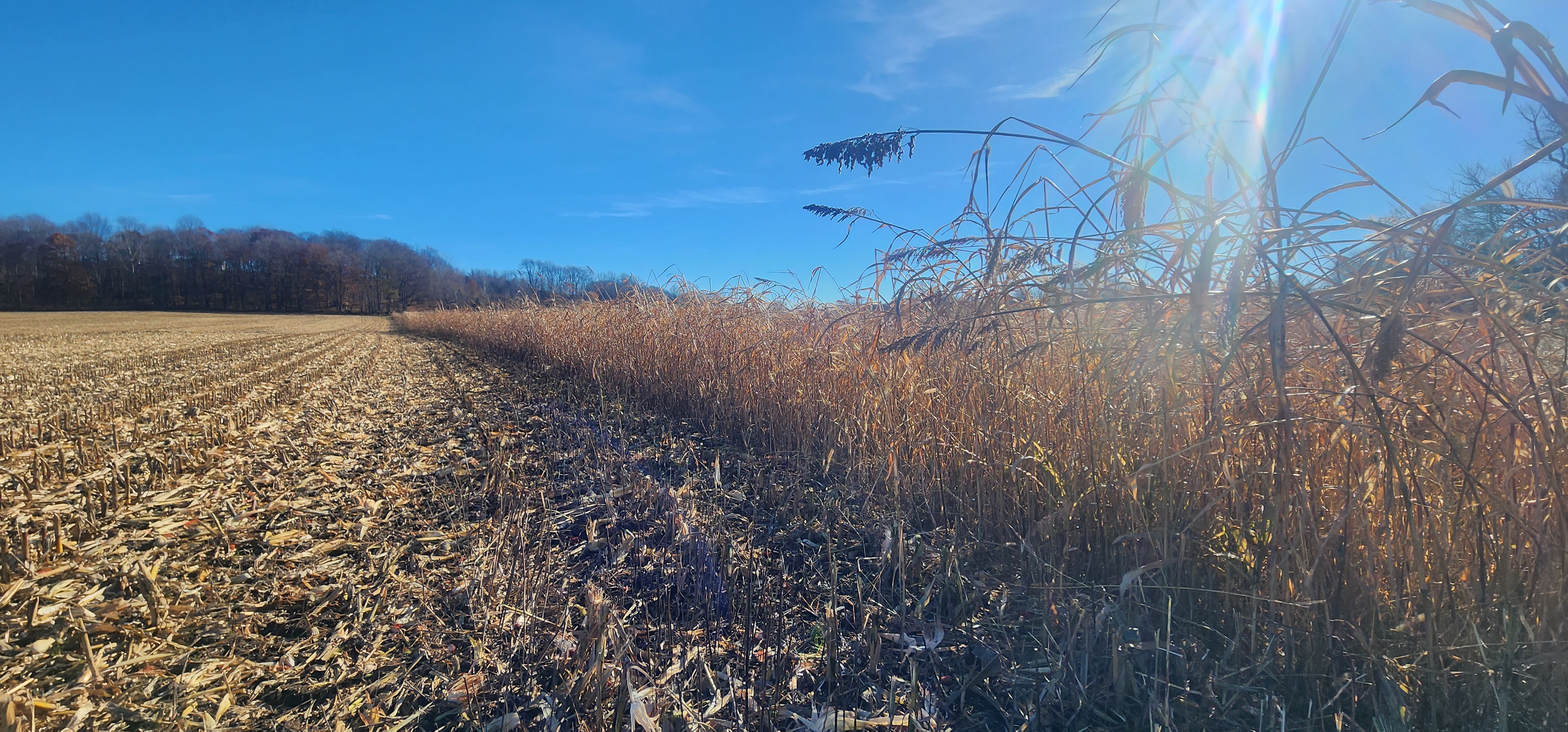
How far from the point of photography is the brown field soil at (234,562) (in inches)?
54.9

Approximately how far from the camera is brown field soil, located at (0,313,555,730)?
1394 mm

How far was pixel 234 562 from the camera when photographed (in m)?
2.06

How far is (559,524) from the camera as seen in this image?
239 centimetres

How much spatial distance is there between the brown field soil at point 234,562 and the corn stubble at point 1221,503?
69 cm

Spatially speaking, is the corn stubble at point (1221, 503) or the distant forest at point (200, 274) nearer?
the corn stubble at point (1221, 503)

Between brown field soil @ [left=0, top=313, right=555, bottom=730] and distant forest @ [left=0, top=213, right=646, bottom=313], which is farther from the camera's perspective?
distant forest @ [left=0, top=213, right=646, bottom=313]

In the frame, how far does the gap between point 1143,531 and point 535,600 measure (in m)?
1.82

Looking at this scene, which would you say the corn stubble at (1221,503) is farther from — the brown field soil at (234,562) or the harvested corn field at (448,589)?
the brown field soil at (234,562)

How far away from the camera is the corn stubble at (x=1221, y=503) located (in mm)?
1093

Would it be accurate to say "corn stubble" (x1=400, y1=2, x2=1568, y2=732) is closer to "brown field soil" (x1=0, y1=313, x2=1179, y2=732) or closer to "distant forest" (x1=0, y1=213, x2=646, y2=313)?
"brown field soil" (x1=0, y1=313, x2=1179, y2=732)

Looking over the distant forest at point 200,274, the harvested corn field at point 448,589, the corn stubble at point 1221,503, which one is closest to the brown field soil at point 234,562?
the harvested corn field at point 448,589

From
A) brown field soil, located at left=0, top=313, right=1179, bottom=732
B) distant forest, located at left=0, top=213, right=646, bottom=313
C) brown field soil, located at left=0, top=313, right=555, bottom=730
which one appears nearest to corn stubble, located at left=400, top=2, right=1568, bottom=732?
brown field soil, located at left=0, top=313, right=1179, bottom=732

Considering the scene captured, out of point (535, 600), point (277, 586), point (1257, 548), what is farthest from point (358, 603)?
point (1257, 548)

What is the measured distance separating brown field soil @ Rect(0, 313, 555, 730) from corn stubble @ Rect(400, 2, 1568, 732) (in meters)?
0.69
